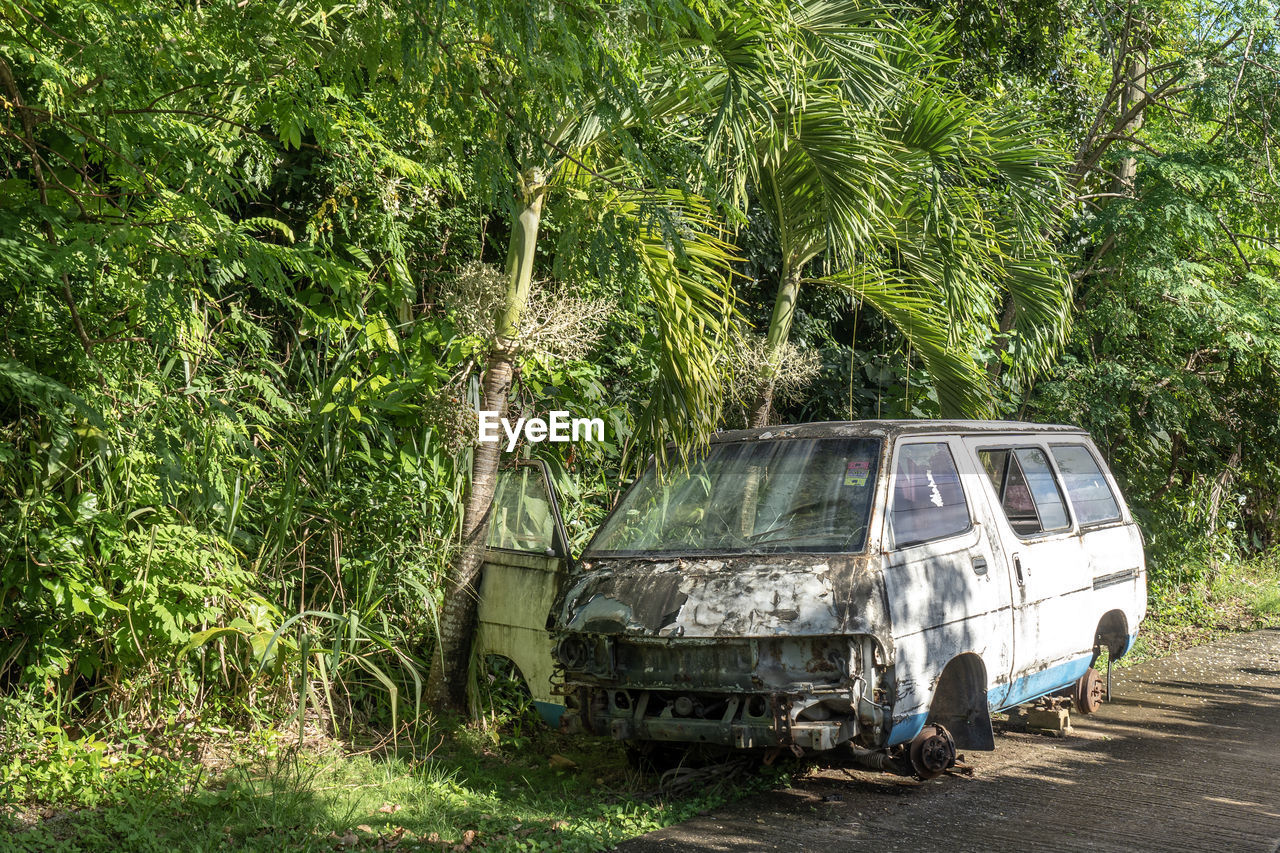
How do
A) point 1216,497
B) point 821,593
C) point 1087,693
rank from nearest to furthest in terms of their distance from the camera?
point 821,593
point 1087,693
point 1216,497

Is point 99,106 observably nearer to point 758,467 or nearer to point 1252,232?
point 758,467

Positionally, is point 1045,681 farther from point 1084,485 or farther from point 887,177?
point 887,177

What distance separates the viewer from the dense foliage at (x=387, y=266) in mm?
4918

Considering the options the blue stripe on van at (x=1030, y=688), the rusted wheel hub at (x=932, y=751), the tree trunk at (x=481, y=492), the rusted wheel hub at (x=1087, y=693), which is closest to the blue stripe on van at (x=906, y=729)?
the blue stripe on van at (x=1030, y=688)

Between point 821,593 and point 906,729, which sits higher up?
point 821,593

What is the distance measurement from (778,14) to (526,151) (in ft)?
5.10

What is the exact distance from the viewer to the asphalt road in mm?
4812

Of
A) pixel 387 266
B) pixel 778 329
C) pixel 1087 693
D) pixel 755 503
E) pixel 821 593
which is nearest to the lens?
pixel 821 593

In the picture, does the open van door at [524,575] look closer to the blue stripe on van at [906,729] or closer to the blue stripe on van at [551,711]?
the blue stripe on van at [551,711]

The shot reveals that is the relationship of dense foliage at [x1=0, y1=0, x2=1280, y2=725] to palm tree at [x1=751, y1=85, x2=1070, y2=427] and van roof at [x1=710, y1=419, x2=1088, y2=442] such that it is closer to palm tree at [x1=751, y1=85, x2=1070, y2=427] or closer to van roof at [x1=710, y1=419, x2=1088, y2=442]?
palm tree at [x1=751, y1=85, x2=1070, y2=427]

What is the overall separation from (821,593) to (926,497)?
1.05 meters

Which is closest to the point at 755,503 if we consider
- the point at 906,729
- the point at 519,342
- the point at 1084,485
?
the point at 906,729

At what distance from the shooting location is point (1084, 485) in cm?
720

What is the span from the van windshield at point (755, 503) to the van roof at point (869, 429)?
50 millimetres
